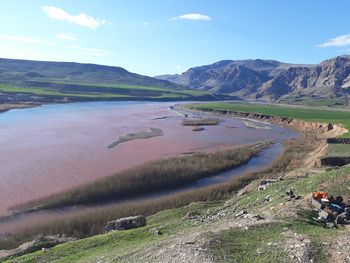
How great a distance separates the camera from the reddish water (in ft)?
170

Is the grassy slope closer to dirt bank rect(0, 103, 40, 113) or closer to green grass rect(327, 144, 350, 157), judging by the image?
green grass rect(327, 144, 350, 157)

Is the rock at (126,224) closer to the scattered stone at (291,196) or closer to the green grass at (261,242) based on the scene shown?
the green grass at (261,242)

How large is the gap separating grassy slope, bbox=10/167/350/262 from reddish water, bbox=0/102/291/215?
17777 millimetres

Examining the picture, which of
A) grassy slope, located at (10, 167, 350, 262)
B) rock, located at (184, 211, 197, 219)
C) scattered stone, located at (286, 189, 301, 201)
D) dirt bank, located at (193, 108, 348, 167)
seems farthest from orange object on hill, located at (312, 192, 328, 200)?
dirt bank, located at (193, 108, 348, 167)

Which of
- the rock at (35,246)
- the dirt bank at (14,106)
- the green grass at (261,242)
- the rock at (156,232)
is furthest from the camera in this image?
the dirt bank at (14,106)

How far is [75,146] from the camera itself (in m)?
75.6

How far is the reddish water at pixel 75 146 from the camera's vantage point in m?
51.8

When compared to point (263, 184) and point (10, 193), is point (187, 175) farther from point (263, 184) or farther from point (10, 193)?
point (10, 193)

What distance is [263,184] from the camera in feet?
139

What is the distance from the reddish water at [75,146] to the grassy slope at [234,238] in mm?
17777

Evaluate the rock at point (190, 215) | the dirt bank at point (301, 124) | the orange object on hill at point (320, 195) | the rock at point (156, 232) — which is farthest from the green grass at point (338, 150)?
the rock at point (156, 232)

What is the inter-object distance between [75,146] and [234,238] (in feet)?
188

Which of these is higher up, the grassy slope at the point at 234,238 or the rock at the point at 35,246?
the grassy slope at the point at 234,238

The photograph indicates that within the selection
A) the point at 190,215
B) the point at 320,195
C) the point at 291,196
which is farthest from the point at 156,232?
the point at 320,195
